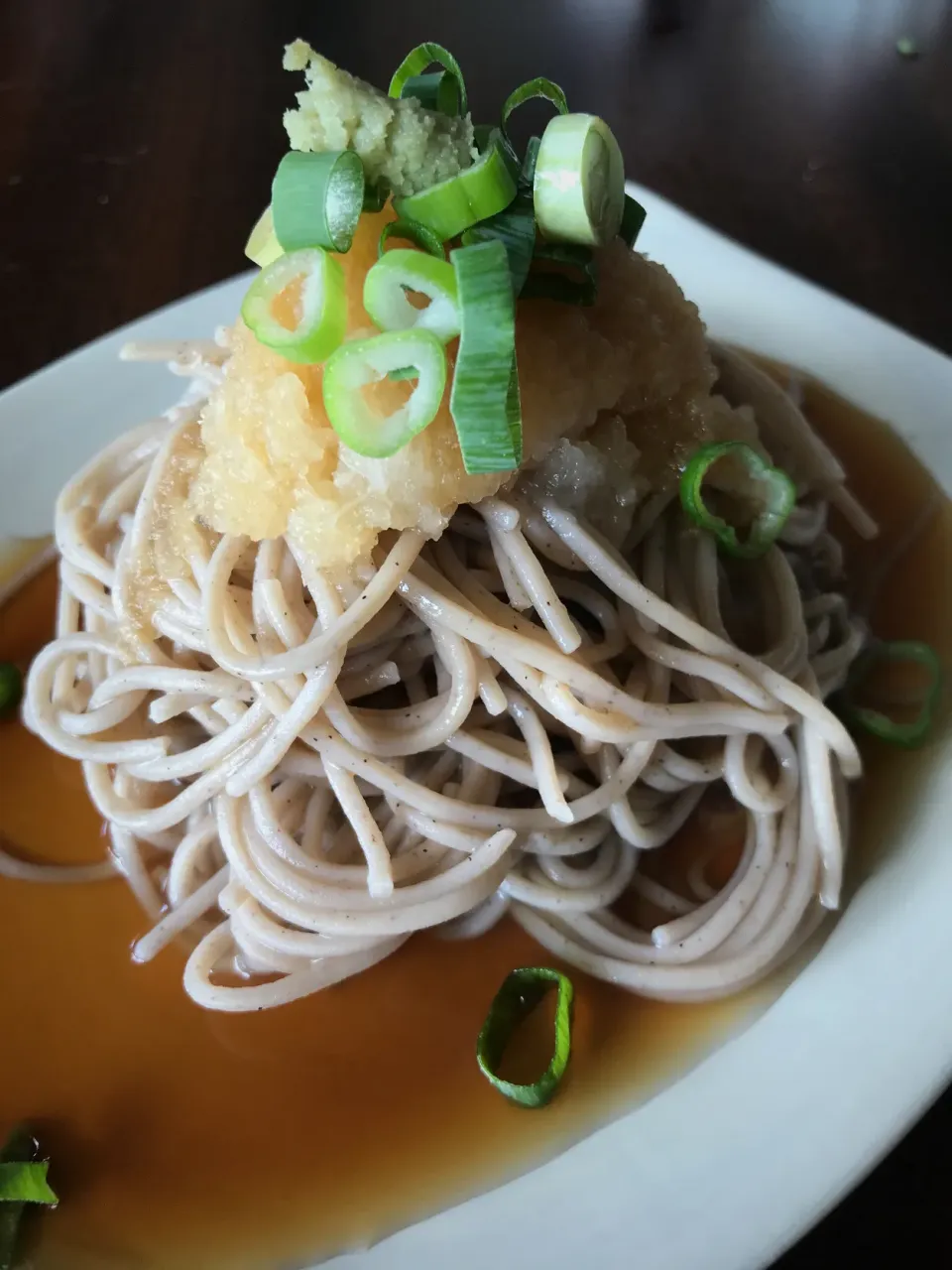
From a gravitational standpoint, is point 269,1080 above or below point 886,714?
below

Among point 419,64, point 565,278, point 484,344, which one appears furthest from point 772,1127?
point 419,64

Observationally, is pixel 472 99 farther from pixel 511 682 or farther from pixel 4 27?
pixel 511 682

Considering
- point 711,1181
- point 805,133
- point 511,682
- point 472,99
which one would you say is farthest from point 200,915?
point 805,133

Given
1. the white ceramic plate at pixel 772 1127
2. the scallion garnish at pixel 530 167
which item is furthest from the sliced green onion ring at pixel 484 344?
the white ceramic plate at pixel 772 1127

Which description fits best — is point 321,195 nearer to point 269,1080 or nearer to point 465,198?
point 465,198

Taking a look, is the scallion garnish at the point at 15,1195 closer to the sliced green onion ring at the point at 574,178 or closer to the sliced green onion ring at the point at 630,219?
the sliced green onion ring at the point at 574,178

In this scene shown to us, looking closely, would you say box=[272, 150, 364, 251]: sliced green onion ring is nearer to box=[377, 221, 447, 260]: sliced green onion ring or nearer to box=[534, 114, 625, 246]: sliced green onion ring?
box=[377, 221, 447, 260]: sliced green onion ring

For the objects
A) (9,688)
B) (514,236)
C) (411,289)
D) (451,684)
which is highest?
(514,236)
